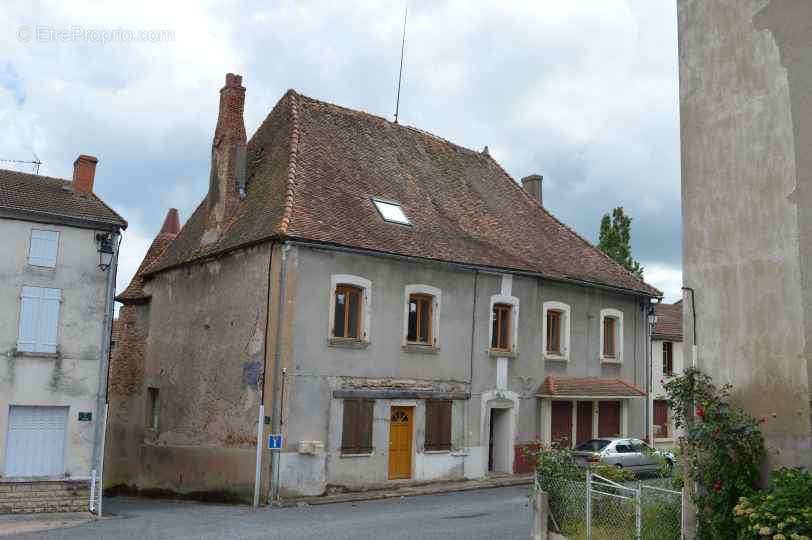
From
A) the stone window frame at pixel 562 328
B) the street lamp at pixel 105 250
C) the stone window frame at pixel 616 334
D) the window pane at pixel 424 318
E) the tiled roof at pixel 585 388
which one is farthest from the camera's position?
the stone window frame at pixel 616 334

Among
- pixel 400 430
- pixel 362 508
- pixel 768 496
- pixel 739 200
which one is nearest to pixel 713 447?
pixel 768 496

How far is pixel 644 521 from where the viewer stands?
10.9 meters

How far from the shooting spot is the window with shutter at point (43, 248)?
60.4 feet

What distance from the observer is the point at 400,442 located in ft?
69.2

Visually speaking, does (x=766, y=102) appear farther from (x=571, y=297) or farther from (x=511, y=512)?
(x=571, y=297)

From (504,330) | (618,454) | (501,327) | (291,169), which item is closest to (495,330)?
(501,327)

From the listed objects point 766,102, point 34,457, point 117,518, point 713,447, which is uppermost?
point 766,102

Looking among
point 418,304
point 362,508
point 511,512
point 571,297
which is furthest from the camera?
point 571,297

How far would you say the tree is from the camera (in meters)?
38.8

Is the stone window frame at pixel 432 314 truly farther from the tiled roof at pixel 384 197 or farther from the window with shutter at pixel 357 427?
the window with shutter at pixel 357 427

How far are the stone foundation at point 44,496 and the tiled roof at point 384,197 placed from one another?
6995 millimetres

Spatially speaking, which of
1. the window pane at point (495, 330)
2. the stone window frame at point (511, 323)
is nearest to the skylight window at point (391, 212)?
the stone window frame at point (511, 323)

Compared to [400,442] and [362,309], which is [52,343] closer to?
[362,309]

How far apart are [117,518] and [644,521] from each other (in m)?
11.7
